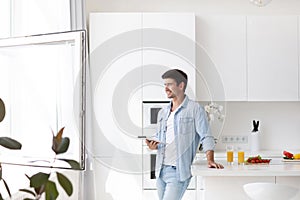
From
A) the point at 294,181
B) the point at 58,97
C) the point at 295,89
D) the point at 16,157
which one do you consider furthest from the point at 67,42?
the point at 295,89

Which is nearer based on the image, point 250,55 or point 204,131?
point 204,131

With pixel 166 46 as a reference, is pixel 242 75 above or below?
below

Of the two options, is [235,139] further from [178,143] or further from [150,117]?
[178,143]

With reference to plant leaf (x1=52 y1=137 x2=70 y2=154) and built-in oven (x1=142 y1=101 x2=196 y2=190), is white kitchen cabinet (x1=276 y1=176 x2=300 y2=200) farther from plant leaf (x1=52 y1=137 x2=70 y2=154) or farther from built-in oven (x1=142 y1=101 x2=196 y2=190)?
plant leaf (x1=52 y1=137 x2=70 y2=154)

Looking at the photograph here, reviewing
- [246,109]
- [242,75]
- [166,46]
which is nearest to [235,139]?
[246,109]

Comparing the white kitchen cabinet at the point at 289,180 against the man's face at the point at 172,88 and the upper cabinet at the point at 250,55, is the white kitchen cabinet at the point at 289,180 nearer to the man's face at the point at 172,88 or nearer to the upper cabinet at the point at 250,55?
the man's face at the point at 172,88

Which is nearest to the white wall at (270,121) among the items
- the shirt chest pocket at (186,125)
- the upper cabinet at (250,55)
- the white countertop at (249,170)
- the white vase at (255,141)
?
the white vase at (255,141)

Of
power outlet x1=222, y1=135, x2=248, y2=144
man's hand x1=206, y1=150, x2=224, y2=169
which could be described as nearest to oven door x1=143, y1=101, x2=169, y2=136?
power outlet x1=222, y1=135, x2=248, y2=144

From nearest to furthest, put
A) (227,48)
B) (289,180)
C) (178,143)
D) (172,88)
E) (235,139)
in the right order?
(289,180) < (178,143) < (172,88) < (227,48) < (235,139)

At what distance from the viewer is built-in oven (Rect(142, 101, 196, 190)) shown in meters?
4.34

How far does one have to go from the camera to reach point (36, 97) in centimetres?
343

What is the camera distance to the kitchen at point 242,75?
4.38 metres

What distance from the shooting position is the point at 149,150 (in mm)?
4332

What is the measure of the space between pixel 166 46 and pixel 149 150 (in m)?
0.96
